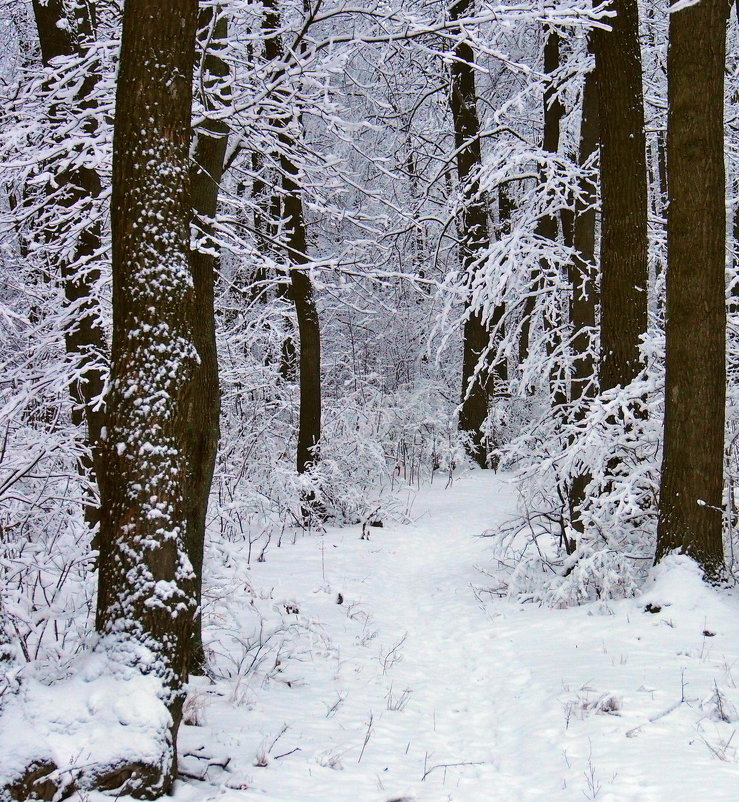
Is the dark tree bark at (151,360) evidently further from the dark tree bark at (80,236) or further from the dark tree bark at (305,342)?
the dark tree bark at (305,342)

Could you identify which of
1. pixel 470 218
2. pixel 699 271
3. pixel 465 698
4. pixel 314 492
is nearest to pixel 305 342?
pixel 314 492

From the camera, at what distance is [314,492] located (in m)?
10.9

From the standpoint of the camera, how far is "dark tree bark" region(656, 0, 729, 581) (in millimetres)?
5375

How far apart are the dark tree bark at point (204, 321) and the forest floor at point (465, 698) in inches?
28.1

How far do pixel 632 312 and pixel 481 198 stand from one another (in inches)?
313

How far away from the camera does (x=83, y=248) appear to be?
6.67 m

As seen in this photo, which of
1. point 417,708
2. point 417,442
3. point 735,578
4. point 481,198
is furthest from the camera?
point 417,442

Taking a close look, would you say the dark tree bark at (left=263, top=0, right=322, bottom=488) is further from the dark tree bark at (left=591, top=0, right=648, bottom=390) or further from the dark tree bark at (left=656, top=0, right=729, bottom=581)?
the dark tree bark at (left=656, top=0, right=729, bottom=581)

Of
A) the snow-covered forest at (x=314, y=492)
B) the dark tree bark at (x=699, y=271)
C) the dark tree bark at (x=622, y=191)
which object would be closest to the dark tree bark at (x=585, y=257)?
the snow-covered forest at (x=314, y=492)

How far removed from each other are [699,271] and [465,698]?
357 centimetres

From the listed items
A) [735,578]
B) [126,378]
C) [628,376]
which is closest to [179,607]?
[126,378]

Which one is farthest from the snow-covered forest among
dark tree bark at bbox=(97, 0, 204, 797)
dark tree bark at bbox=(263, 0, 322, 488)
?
dark tree bark at bbox=(263, 0, 322, 488)

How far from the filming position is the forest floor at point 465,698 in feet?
11.1

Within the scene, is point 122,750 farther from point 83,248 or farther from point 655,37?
point 655,37
